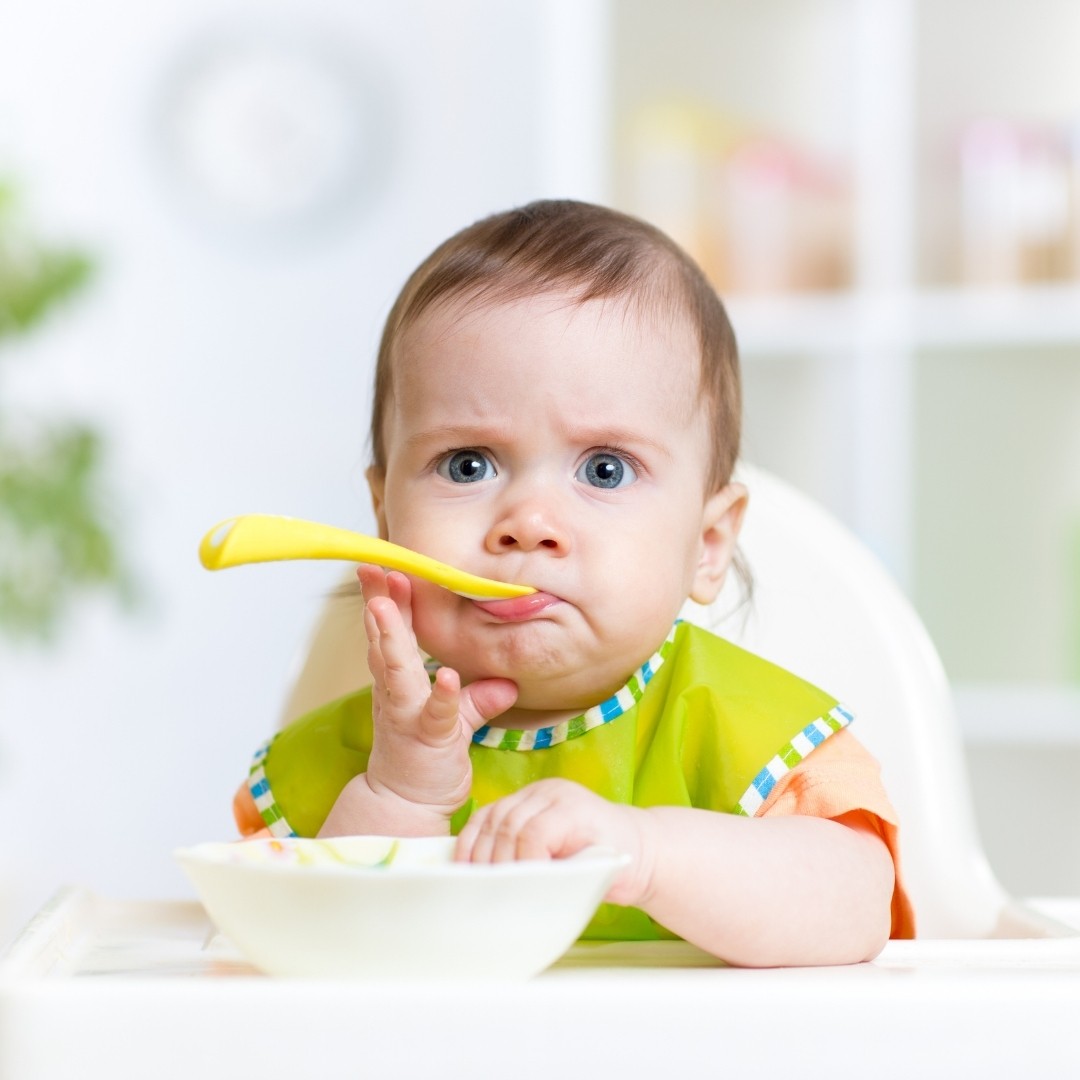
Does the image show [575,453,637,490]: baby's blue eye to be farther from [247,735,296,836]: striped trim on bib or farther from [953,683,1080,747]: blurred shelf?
[953,683,1080,747]: blurred shelf

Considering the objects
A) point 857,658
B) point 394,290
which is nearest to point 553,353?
point 857,658

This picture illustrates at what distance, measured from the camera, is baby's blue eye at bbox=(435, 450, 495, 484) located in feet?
2.42

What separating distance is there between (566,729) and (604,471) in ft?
0.43

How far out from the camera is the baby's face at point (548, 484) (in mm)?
713

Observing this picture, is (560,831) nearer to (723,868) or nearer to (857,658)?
(723,868)

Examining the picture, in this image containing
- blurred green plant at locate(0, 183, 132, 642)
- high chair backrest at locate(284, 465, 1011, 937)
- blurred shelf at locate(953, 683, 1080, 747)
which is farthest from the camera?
blurred green plant at locate(0, 183, 132, 642)

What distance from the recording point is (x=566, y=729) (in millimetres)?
776

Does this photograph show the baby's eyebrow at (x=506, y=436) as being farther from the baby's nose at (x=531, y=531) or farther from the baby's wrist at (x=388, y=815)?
the baby's wrist at (x=388, y=815)

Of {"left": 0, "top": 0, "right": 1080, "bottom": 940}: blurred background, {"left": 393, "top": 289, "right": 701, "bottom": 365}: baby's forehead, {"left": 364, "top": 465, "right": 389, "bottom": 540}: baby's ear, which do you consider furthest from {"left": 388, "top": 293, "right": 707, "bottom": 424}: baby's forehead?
{"left": 0, "top": 0, "right": 1080, "bottom": 940}: blurred background

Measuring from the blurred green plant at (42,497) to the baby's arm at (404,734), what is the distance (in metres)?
1.85

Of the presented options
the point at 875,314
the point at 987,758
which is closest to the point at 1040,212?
the point at 875,314

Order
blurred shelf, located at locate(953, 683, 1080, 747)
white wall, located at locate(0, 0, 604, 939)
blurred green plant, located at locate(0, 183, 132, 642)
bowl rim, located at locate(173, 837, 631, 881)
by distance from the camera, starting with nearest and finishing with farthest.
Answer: bowl rim, located at locate(173, 837, 631, 881) → blurred shelf, located at locate(953, 683, 1080, 747) → blurred green plant, located at locate(0, 183, 132, 642) → white wall, located at locate(0, 0, 604, 939)

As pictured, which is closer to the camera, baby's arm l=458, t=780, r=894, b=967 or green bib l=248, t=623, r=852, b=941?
baby's arm l=458, t=780, r=894, b=967

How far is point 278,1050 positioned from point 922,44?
2.19 meters
